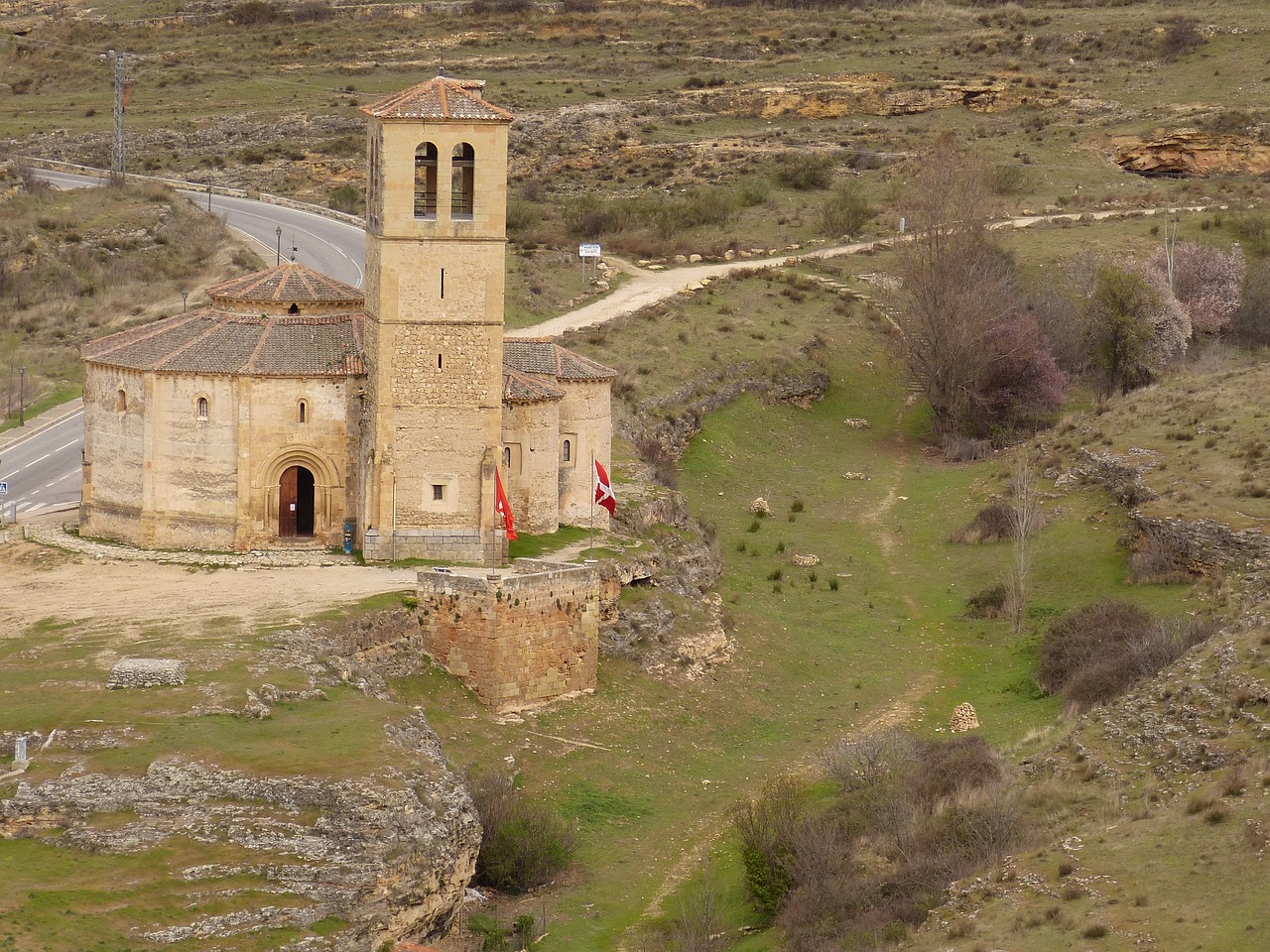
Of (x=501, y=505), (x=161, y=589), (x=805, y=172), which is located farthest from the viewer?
(x=805, y=172)

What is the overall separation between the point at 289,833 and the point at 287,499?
553 inches

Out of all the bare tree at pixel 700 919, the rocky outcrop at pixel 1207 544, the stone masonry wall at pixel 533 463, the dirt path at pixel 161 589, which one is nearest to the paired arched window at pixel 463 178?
the stone masonry wall at pixel 533 463

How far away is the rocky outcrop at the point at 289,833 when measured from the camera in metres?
31.1

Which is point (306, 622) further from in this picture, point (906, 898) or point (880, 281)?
point (880, 281)

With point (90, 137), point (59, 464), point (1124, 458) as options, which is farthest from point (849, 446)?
point (90, 137)

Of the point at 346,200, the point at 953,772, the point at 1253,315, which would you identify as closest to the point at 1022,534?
the point at 953,772

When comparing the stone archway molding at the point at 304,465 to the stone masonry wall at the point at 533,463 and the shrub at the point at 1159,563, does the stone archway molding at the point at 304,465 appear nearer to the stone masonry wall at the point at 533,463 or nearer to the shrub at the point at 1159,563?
the stone masonry wall at the point at 533,463

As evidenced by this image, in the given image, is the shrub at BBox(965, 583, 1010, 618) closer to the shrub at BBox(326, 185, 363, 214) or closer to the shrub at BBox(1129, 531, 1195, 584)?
the shrub at BBox(1129, 531, 1195, 584)

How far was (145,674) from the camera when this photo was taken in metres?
35.8

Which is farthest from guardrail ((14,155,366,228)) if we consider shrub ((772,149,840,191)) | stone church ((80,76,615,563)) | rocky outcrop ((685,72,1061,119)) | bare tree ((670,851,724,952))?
bare tree ((670,851,724,952))

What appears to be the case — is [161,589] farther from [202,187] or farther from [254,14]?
[254,14]

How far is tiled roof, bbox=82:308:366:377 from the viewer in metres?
43.8

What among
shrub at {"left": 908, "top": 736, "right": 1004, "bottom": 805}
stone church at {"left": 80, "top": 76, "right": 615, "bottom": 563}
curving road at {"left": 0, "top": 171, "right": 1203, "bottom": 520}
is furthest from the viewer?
curving road at {"left": 0, "top": 171, "right": 1203, "bottom": 520}

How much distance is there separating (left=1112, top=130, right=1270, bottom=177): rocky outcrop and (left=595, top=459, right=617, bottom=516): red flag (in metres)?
58.7
